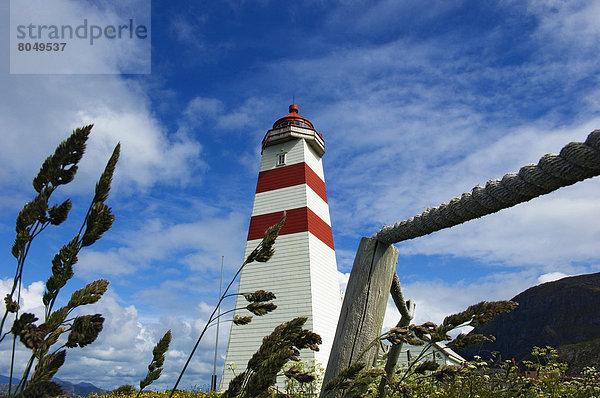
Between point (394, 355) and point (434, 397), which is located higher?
point (394, 355)

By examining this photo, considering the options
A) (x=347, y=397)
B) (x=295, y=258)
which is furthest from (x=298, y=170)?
(x=347, y=397)

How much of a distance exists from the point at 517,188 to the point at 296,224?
12.9 meters

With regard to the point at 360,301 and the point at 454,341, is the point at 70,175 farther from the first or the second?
the point at 360,301

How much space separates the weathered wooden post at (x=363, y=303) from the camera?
2928 mm

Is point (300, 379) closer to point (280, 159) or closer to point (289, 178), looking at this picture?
point (289, 178)

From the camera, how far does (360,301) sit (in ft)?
9.96

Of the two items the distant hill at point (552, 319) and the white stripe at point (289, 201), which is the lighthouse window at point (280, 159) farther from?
the distant hill at point (552, 319)

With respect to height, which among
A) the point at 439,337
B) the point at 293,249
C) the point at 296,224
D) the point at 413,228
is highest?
the point at 296,224

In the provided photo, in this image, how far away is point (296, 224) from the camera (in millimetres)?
14875

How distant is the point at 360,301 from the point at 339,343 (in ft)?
1.20

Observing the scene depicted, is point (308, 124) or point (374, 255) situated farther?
point (308, 124)

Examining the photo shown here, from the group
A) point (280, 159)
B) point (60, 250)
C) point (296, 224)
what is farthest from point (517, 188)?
point (280, 159)

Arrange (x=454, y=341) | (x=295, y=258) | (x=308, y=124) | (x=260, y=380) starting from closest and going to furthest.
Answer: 1. (x=260, y=380)
2. (x=454, y=341)
3. (x=295, y=258)
4. (x=308, y=124)

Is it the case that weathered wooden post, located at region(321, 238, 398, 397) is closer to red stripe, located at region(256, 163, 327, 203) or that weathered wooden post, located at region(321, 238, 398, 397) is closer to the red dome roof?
red stripe, located at region(256, 163, 327, 203)
